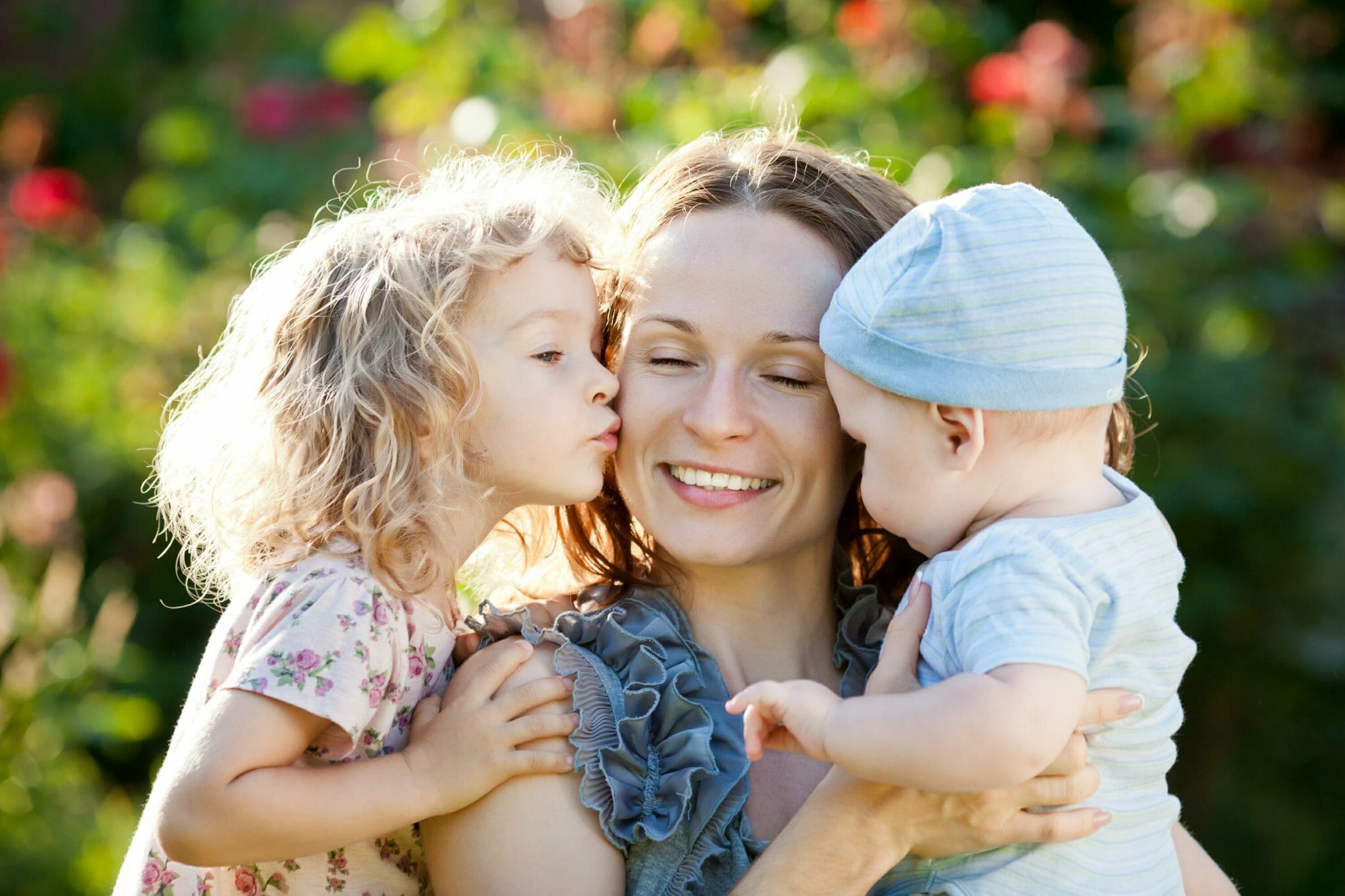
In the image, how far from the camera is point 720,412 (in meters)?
2.19

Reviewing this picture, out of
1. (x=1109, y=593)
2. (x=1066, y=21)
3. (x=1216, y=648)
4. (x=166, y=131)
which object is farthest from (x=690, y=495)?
(x=1066, y=21)

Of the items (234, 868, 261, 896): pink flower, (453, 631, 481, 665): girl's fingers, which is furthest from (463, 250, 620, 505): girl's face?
(234, 868, 261, 896): pink flower

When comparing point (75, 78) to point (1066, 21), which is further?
point (75, 78)

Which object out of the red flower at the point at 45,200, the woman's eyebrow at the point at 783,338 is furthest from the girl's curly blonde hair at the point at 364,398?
the red flower at the point at 45,200

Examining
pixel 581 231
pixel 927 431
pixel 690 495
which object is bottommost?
pixel 690 495

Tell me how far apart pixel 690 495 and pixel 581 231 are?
516 mm

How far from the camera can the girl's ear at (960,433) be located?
181cm

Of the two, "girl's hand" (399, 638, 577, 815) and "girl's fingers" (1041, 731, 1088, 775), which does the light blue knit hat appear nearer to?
"girl's fingers" (1041, 731, 1088, 775)

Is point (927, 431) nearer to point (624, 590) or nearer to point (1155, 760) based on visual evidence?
point (1155, 760)

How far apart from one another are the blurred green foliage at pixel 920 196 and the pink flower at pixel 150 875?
2124 mm

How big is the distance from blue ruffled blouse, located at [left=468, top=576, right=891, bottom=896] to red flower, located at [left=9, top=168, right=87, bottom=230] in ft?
13.6

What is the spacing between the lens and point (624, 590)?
8.00ft

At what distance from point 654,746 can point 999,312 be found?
2.83 ft

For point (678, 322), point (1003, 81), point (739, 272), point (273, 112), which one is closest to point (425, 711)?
point (678, 322)
